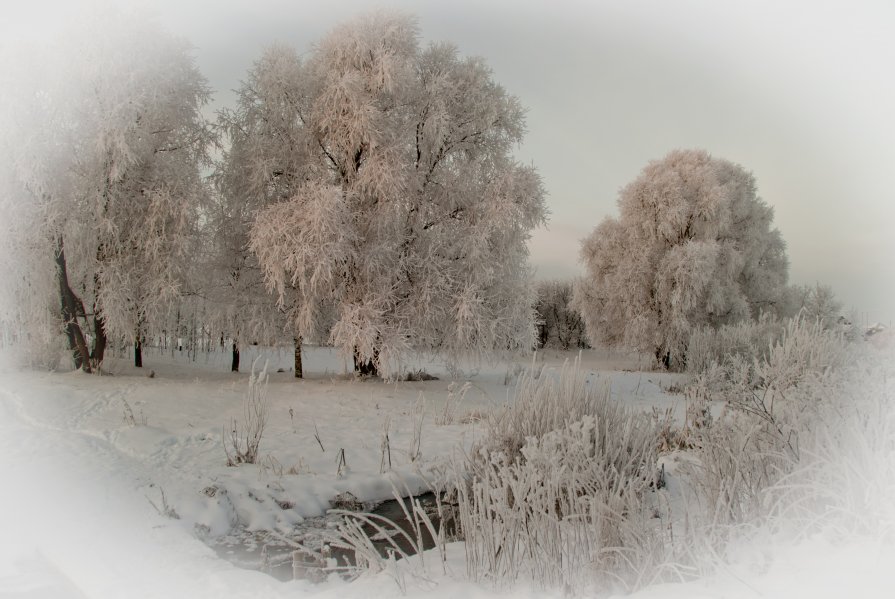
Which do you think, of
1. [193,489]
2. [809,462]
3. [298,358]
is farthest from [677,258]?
[193,489]

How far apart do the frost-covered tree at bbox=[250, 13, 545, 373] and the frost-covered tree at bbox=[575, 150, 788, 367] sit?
843 cm

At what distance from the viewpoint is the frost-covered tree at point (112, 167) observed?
407 inches

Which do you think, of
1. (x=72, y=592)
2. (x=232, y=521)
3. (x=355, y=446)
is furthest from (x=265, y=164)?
(x=72, y=592)

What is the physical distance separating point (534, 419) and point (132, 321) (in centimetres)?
863

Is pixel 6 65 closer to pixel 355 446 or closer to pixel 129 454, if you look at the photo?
pixel 129 454

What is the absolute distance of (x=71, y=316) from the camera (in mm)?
11859

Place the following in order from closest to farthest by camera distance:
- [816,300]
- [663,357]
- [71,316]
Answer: [71,316], [663,357], [816,300]

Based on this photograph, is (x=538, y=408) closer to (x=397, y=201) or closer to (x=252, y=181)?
(x=397, y=201)

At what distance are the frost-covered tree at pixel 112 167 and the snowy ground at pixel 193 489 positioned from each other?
62.2 inches

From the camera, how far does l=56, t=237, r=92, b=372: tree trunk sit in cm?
1140

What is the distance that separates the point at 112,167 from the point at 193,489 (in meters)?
7.51

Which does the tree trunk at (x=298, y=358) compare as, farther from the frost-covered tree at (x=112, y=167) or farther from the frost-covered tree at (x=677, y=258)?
the frost-covered tree at (x=677, y=258)

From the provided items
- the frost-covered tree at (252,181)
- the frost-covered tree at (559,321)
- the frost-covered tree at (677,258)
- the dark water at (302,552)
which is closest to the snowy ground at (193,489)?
the dark water at (302,552)

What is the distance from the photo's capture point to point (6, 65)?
399 inches
